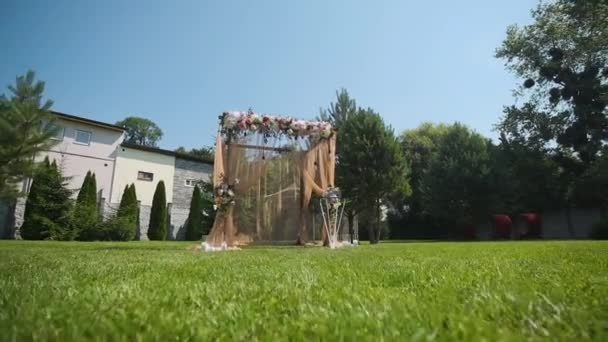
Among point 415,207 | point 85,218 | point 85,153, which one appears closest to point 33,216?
point 85,218

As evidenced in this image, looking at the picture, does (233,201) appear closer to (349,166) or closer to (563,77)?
(349,166)

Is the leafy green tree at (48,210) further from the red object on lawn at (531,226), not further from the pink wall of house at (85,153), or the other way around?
the red object on lawn at (531,226)

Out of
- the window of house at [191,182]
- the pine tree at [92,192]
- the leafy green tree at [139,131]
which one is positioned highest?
the leafy green tree at [139,131]

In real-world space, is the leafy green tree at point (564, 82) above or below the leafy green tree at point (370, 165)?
above

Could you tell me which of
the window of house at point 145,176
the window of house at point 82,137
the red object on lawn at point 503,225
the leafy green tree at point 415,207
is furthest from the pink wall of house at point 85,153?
the red object on lawn at point 503,225

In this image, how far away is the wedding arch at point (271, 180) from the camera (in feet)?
29.5

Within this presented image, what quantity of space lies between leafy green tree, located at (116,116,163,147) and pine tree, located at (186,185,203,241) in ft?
82.8

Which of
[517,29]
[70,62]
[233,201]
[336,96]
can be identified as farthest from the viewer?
[517,29]

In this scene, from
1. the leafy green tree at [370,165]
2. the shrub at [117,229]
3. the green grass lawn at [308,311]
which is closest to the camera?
the green grass lawn at [308,311]

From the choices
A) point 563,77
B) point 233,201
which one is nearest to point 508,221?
point 563,77

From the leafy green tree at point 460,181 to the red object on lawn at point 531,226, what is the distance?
9.11 ft

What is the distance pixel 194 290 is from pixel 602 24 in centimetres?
2594

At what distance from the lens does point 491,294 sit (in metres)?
1.57

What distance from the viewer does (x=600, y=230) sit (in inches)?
727
